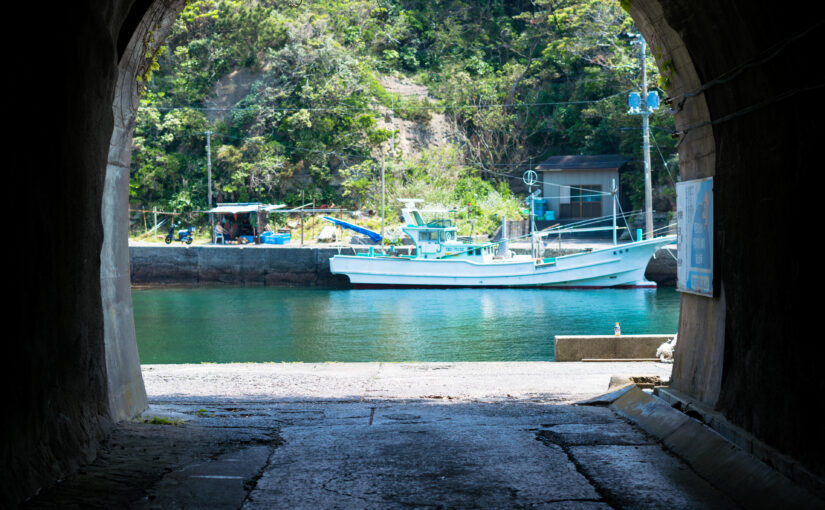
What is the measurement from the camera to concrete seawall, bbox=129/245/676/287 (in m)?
37.2

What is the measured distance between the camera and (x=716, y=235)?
5.25 m

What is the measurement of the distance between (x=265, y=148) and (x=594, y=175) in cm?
1726

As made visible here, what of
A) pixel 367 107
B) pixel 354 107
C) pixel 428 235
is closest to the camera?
pixel 428 235

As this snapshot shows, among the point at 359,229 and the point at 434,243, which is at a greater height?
the point at 359,229

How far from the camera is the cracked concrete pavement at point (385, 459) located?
3.77 m

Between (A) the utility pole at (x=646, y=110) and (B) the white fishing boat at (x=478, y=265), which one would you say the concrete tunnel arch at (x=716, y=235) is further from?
(B) the white fishing boat at (x=478, y=265)

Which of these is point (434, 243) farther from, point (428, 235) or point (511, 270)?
point (511, 270)

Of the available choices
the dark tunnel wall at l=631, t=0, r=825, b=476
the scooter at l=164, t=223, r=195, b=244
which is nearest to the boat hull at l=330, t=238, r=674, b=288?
the scooter at l=164, t=223, r=195, b=244

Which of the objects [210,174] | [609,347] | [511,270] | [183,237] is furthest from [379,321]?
[210,174]

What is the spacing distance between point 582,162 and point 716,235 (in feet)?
120

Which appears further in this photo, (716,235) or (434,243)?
(434,243)

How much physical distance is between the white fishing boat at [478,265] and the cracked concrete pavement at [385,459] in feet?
89.3

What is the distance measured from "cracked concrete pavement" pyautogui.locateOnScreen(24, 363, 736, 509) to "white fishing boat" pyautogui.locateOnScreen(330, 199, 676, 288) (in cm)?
2723

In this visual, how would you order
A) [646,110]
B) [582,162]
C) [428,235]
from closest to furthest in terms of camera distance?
[646,110] → [428,235] → [582,162]
